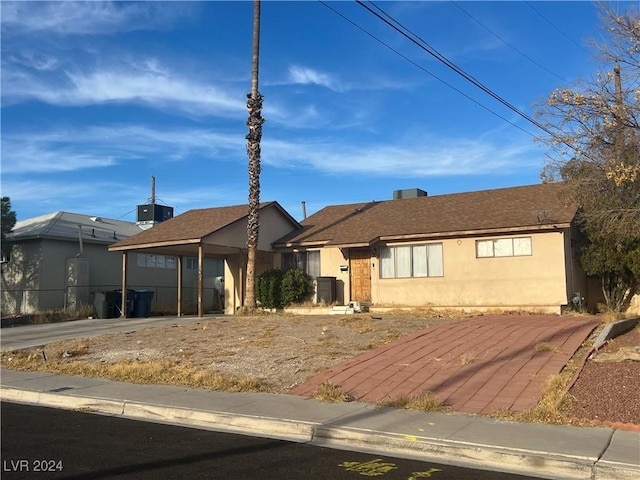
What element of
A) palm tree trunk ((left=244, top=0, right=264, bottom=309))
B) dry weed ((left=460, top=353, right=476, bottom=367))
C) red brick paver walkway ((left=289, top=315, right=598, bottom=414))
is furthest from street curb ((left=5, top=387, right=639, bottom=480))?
palm tree trunk ((left=244, top=0, right=264, bottom=309))

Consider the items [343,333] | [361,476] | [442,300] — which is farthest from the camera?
[442,300]

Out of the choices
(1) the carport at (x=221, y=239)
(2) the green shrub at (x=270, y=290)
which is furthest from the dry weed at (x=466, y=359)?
(1) the carport at (x=221, y=239)

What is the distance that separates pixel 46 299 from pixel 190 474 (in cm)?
2335

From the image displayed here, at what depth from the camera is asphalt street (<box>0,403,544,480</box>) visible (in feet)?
19.4

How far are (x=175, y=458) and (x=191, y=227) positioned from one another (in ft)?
60.9

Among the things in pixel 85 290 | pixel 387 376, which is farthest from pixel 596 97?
pixel 85 290

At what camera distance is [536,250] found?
64.3 ft

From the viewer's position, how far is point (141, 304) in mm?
25828

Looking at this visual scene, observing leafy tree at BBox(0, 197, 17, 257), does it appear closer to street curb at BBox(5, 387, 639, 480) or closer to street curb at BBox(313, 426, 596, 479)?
street curb at BBox(5, 387, 639, 480)

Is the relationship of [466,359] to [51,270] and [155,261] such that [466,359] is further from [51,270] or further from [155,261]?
[155,261]

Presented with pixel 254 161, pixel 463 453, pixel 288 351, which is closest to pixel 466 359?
pixel 288 351

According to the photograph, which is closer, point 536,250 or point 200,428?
point 200,428

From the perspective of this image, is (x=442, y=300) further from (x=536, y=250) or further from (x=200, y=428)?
(x=200, y=428)

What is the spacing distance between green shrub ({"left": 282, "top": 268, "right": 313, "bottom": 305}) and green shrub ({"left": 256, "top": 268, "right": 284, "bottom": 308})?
25 centimetres
